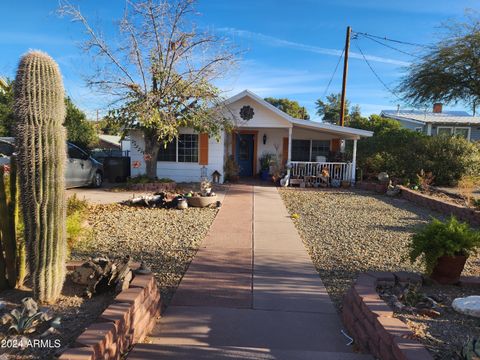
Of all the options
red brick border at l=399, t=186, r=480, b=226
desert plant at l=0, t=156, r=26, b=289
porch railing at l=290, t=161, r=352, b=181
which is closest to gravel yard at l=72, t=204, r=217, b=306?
desert plant at l=0, t=156, r=26, b=289

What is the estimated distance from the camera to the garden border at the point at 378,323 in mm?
2441

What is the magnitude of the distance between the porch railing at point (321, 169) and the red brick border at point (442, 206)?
269 cm

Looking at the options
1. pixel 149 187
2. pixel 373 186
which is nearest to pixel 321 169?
pixel 373 186

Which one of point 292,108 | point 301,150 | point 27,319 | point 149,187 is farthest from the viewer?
point 292,108

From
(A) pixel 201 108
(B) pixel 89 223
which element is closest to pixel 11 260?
(B) pixel 89 223

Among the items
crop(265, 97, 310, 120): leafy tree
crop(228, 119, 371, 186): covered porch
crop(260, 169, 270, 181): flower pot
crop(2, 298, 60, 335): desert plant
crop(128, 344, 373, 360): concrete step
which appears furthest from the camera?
crop(265, 97, 310, 120): leafy tree

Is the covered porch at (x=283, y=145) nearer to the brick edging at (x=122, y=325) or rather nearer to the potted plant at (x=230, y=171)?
the potted plant at (x=230, y=171)

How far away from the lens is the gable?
14.4 m

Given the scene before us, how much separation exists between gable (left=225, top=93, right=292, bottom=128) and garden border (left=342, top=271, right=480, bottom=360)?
1106cm

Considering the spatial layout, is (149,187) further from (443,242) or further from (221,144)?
(443,242)

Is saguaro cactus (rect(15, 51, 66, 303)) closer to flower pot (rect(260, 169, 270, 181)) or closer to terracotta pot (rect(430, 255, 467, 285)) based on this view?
terracotta pot (rect(430, 255, 467, 285))

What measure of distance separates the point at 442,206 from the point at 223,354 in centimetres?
897

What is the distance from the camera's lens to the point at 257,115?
14.7 meters

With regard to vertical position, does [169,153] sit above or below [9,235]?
above
